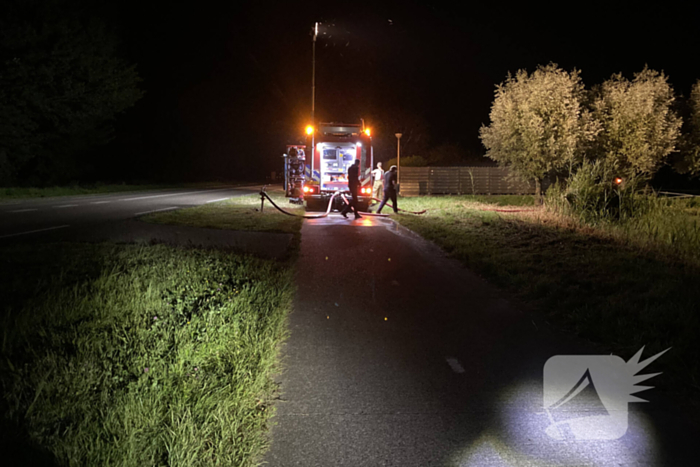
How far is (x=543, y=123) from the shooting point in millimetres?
20094

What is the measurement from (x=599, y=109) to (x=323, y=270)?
63.9ft

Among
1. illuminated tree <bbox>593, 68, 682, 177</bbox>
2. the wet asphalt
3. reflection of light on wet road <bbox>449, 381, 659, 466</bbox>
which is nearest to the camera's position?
reflection of light on wet road <bbox>449, 381, 659, 466</bbox>

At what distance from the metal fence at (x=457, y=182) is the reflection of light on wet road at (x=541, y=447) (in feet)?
97.2

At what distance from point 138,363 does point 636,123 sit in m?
24.2

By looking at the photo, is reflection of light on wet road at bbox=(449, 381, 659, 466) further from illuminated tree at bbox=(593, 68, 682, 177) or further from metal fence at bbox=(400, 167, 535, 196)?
metal fence at bbox=(400, 167, 535, 196)

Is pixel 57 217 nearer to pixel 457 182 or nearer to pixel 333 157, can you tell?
pixel 333 157

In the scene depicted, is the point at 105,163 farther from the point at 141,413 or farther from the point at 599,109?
the point at 141,413

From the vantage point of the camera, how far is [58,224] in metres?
14.2

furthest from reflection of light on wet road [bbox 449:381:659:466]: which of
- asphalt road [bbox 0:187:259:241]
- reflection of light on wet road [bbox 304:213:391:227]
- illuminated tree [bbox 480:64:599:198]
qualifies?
illuminated tree [bbox 480:64:599:198]

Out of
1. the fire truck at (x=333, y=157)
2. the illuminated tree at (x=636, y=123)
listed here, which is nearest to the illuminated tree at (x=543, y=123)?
the illuminated tree at (x=636, y=123)

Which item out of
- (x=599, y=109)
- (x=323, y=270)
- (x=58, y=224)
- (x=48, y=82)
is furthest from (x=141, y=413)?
(x=48, y=82)

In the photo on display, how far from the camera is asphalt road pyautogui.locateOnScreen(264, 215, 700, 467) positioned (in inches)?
128

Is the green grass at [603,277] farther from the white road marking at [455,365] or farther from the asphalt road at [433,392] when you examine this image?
the white road marking at [455,365]

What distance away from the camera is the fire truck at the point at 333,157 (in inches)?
833
